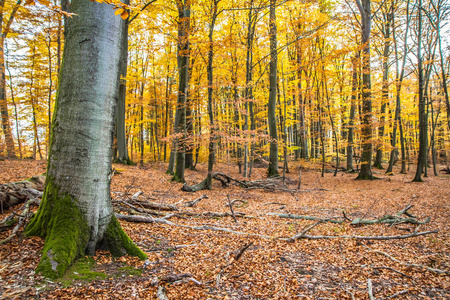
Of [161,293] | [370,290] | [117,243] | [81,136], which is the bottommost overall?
[370,290]

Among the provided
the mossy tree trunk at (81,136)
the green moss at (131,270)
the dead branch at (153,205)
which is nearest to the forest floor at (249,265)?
the green moss at (131,270)

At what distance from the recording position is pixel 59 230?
7.57 feet

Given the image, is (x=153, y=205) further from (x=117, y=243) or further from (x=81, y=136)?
(x=81, y=136)

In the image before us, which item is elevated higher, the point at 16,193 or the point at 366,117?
the point at 366,117

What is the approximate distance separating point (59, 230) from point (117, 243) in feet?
2.10

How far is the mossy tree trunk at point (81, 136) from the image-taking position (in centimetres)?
235

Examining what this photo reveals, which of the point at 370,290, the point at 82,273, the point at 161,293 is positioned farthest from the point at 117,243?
the point at 370,290

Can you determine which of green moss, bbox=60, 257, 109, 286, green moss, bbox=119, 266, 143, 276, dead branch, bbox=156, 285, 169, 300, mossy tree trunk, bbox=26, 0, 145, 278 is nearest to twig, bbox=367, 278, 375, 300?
dead branch, bbox=156, 285, 169, 300

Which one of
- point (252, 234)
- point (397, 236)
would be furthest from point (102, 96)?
point (397, 236)

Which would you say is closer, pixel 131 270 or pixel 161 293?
pixel 161 293

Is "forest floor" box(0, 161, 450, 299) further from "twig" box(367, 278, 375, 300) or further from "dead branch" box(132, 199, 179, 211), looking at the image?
"dead branch" box(132, 199, 179, 211)

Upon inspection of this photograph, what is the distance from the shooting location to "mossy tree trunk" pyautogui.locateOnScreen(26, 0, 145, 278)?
7.70ft

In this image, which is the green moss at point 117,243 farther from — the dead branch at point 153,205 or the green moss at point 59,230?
the dead branch at point 153,205

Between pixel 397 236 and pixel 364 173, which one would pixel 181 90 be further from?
pixel 364 173
